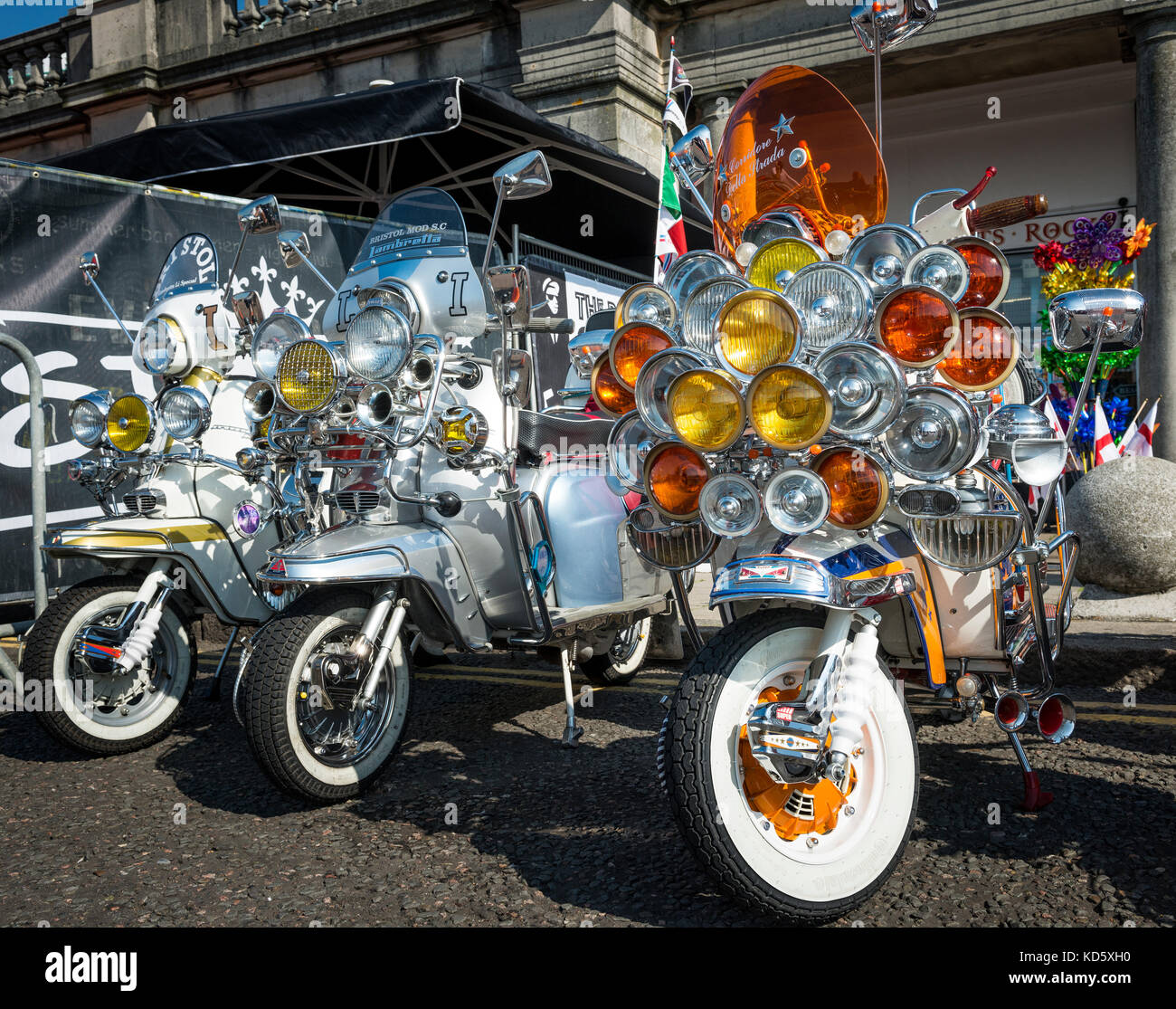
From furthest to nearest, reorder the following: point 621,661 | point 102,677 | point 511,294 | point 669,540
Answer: point 621,661, point 102,677, point 511,294, point 669,540

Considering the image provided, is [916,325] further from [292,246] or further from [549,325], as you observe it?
[292,246]

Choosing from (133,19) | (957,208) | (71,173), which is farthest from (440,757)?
(133,19)

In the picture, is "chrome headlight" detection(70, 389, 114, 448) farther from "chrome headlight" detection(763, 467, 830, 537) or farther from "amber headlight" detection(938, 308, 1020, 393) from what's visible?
"amber headlight" detection(938, 308, 1020, 393)

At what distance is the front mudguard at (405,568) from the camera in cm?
306

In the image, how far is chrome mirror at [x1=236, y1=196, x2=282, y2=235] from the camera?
403 centimetres

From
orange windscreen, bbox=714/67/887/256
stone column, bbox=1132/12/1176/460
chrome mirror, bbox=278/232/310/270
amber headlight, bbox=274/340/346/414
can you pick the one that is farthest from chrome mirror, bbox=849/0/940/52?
stone column, bbox=1132/12/1176/460

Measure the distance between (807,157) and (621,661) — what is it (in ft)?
8.16

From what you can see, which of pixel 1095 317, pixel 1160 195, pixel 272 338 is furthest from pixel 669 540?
pixel 1160 195

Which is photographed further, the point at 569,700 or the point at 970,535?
the point at 569,700

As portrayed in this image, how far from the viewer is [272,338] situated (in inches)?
154

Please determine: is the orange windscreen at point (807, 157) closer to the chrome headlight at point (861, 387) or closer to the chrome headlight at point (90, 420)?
the chrome headlight at point (861, 387)

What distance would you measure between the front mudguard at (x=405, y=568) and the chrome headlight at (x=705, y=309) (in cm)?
123

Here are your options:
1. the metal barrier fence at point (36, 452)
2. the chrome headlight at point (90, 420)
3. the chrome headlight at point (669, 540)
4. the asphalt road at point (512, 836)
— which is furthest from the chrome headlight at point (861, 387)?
the metal barrier fence at point (36, 452)

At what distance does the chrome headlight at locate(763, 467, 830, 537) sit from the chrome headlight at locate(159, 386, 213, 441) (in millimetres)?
2586
